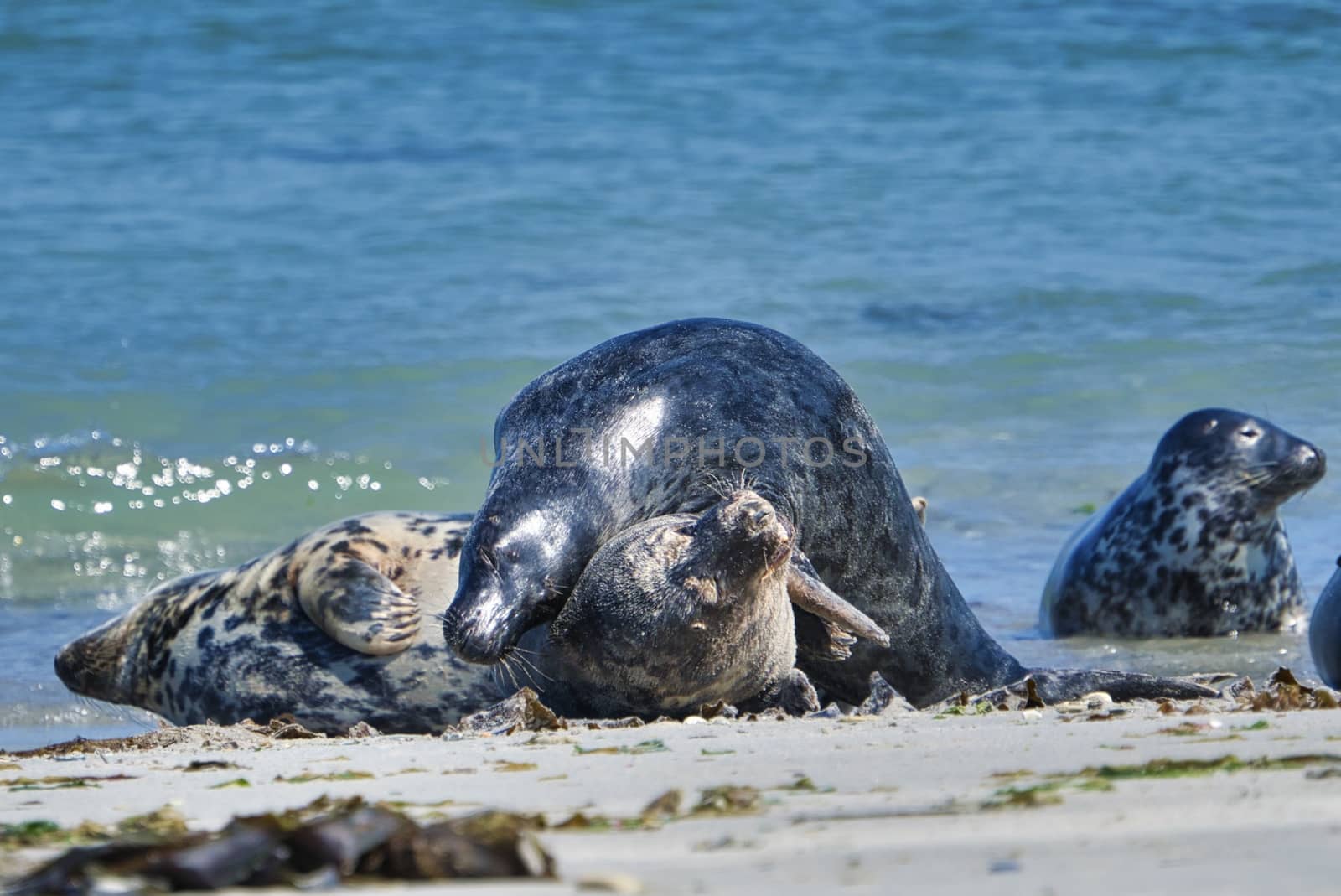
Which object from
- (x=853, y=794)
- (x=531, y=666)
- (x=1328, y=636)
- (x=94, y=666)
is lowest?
(x=94, y=666)

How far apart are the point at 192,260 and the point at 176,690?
9.50 meters

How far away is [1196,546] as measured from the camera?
7324mm

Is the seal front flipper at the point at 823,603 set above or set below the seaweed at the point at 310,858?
below

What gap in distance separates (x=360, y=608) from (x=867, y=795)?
2.85 meters

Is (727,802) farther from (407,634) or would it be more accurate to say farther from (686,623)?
(407,634)

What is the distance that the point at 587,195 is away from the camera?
16188 millimetres

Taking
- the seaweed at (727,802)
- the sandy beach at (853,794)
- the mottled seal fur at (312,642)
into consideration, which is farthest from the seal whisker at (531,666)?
the seaweed at (727,802)

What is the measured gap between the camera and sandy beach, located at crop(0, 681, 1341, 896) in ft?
6.48

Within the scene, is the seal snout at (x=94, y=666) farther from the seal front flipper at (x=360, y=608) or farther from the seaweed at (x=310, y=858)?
the seaweed at (x=310, y=858)

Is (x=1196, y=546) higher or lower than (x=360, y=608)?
lower

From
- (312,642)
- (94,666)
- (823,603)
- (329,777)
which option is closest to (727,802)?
(329,777)

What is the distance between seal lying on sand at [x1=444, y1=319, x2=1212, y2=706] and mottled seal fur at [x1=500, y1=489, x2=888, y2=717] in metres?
0.13

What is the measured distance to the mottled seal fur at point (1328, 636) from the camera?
511cm

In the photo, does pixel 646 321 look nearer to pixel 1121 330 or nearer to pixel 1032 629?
pixel 1121 330
